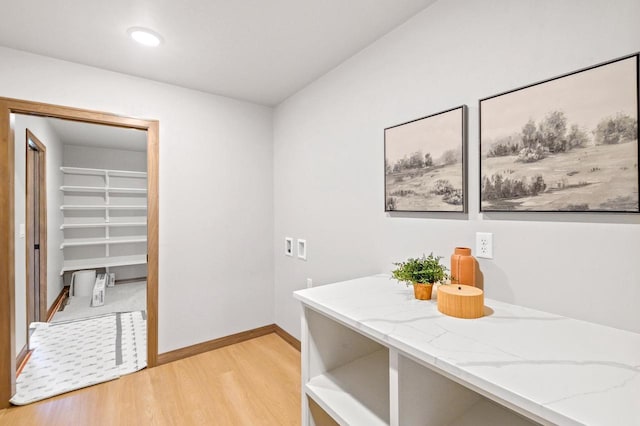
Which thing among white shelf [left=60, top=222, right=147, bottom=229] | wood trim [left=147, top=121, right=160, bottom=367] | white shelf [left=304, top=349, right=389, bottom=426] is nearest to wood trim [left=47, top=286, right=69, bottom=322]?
white shelf [left=60, top=222, right=147, bottom=229]

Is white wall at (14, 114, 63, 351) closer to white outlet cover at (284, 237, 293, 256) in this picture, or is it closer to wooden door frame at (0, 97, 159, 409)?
wooden door frame at (0, 97, 159, 409)

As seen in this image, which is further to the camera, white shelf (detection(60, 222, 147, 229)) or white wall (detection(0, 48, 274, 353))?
white shelf (detection(60, 222, 147, 229))

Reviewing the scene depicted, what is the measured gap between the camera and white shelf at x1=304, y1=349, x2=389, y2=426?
1158mm

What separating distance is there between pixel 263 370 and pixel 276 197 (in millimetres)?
1543

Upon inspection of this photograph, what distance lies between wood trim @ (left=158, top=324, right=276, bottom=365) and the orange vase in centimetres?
221

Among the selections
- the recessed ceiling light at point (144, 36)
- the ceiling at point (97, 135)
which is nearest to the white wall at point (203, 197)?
the recessed ceiling light at point (144, 36)

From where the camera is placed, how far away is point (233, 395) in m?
2.07

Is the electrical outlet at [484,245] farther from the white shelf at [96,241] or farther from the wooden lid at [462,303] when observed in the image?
the white shelf at [96,241]

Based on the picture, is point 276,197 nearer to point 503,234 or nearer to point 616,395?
point 503,234

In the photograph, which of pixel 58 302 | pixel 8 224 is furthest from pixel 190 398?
pixel 58 302

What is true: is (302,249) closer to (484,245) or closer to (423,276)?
(423,276)

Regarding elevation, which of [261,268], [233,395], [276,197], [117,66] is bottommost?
[233,395]

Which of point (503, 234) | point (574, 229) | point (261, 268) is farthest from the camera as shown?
point (261, 268)

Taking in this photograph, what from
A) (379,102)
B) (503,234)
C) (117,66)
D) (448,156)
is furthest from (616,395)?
(117,66)
